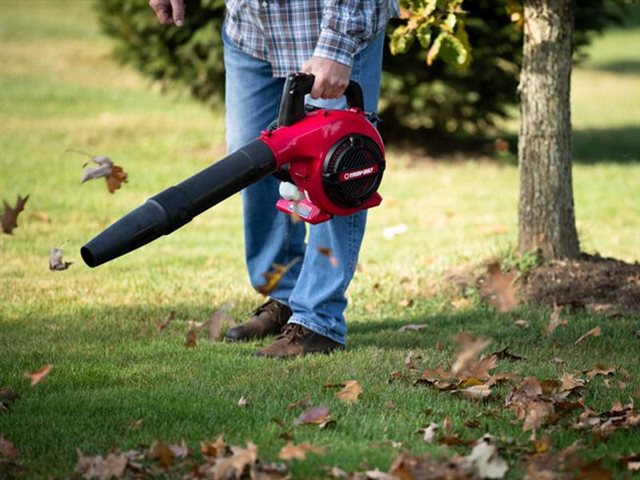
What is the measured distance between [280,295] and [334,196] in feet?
4.16

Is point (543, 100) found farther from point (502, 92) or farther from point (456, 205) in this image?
point (502, 92)

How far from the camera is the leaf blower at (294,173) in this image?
10.4 feet

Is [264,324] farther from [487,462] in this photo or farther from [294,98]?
[487,462]

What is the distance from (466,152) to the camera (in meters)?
10.4

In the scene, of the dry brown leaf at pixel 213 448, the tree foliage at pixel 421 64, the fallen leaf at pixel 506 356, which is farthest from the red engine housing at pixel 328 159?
the tree foliage at pixel 421 64

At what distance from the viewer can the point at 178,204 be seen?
321 cm

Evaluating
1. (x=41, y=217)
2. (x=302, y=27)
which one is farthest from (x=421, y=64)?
(x=302, y=27)

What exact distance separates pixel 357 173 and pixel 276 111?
1050mm

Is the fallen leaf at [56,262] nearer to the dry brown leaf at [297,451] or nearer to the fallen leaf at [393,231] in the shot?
the dry brown leaf at [297,451]

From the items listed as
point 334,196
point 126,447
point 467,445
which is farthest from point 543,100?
point 126,447

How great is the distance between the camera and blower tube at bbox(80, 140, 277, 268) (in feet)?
10.4

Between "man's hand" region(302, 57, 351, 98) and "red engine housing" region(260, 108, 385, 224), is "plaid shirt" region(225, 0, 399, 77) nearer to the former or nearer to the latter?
"man's hand" region(302, 57, 351, 98)

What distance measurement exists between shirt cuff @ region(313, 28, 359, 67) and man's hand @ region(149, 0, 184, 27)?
0.57 meters

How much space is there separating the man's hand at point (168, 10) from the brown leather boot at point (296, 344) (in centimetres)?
118
